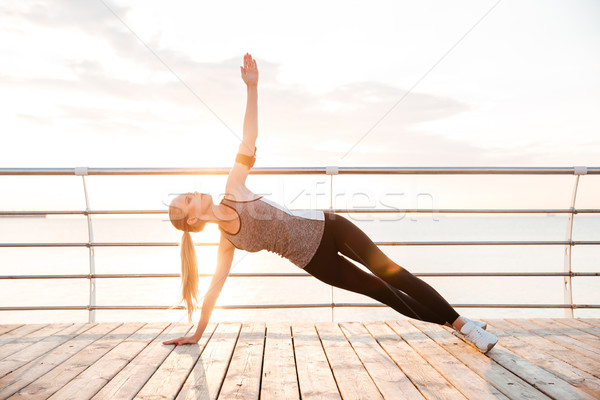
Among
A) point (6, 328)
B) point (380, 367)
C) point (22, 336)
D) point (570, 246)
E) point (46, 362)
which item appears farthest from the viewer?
point (570, 246)

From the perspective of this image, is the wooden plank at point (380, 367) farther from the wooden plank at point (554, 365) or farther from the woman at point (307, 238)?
the wooden plank at point (554, 365)

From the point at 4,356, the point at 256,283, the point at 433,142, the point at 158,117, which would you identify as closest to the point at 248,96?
the point at 4,356

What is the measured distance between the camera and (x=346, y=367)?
6.95 feet

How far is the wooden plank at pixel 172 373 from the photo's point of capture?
71.6 inches

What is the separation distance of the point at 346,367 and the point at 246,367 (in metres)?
0.46

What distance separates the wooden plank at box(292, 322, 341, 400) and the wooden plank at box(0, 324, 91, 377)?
1.34m

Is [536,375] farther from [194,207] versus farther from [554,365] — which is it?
[194,207]

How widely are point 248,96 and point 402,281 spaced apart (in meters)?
1.23

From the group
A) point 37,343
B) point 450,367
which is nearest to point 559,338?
point 450,367

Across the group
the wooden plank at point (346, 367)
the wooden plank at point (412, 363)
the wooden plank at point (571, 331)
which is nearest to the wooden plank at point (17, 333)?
the wooden plank at point (346, 367)

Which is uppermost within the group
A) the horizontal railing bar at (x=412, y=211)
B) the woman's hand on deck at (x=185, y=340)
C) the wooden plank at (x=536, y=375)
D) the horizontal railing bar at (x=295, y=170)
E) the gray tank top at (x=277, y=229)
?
the horizontal railing bar at (x=295, y=170)

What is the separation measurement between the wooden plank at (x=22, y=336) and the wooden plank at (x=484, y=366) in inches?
90.7

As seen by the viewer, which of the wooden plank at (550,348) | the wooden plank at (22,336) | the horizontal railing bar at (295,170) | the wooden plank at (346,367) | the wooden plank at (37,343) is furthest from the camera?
the horizontal railing bar at (295,170)

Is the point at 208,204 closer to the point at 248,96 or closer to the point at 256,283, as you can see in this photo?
the point at 248,96
